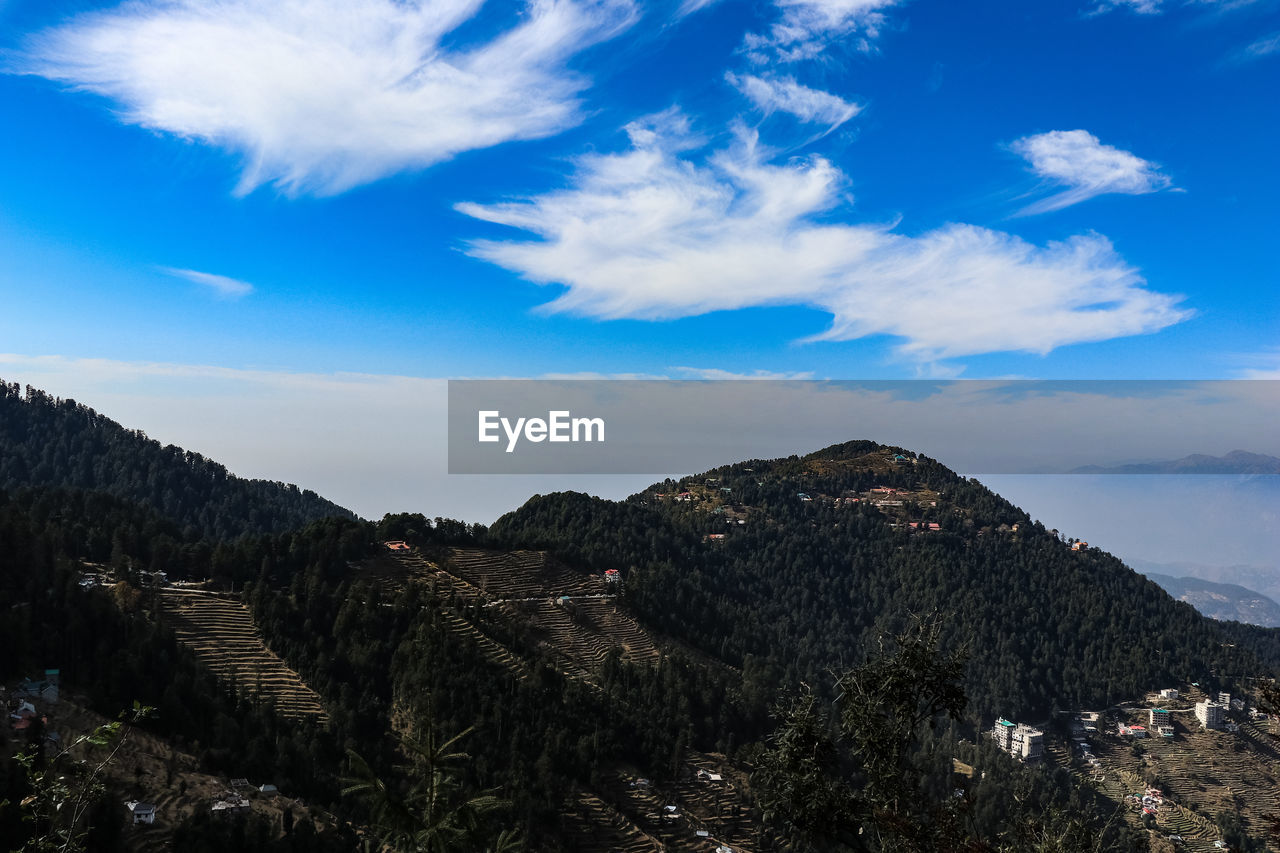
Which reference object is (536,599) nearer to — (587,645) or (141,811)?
(587,645)

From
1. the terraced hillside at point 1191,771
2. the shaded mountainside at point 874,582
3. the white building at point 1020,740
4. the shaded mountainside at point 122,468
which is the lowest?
the terraced hillside at point 1191,771

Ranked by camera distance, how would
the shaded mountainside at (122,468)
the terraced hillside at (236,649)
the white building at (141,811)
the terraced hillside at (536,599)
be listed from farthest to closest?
the shaded mountainside at (122,468) < the terraced hillside at (536,599) < the terraced hillside at (236,649) < the white building at (141,811)

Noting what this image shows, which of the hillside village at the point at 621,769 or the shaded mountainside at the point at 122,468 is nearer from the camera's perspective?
the hillside village at the point at 621,769

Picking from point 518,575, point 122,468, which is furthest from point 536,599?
point 122,468

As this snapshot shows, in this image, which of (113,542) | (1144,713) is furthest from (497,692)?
(1144,713)

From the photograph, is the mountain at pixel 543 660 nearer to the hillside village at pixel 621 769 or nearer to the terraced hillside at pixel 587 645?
the terraced hillside at pixel 587 645

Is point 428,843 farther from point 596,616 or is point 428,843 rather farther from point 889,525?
point 889,525

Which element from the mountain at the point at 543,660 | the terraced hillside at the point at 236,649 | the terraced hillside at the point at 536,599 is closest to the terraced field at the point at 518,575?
the terraced hillside at the point at 536,599
